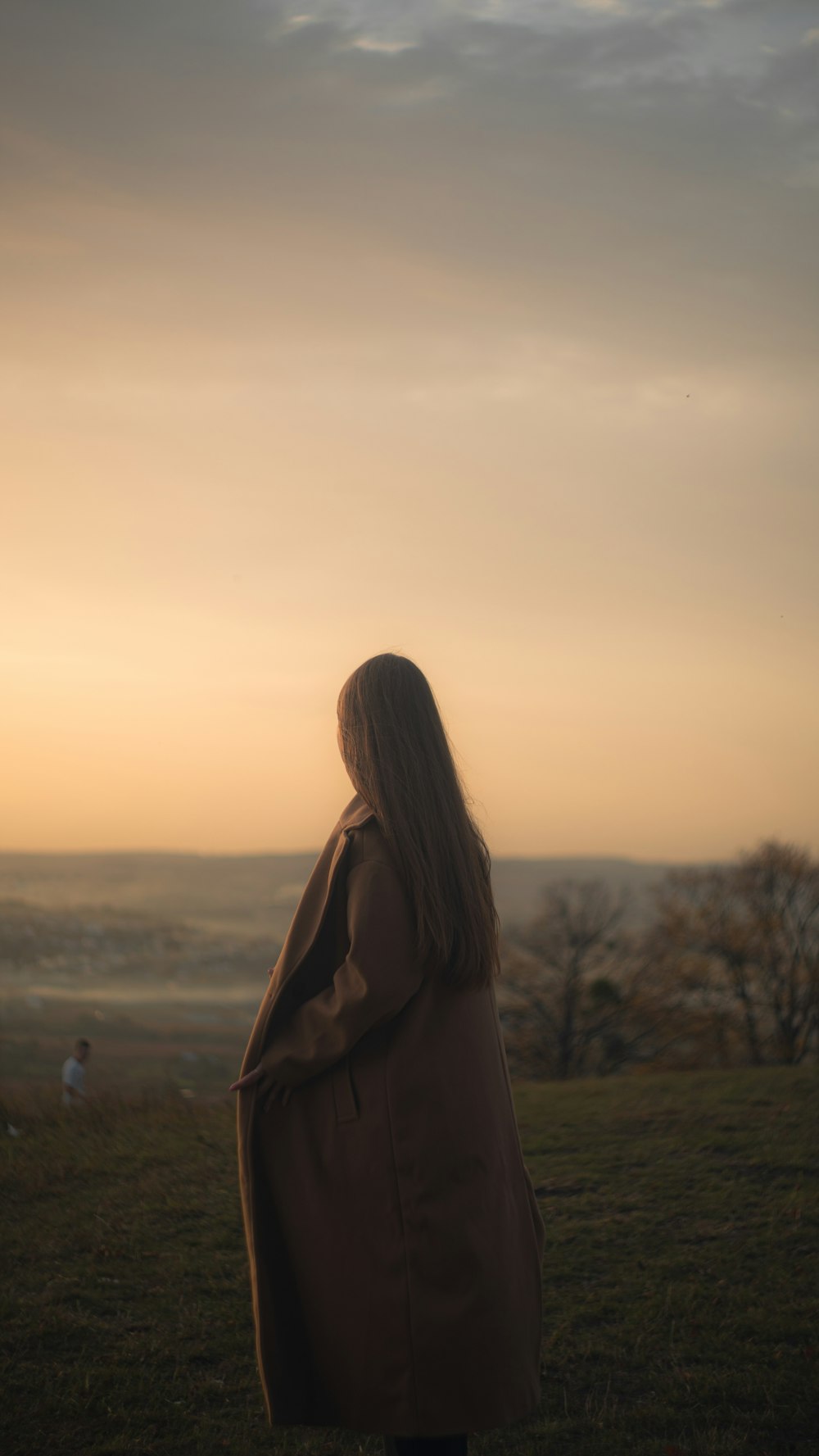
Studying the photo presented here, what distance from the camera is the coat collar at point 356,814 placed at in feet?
9.00

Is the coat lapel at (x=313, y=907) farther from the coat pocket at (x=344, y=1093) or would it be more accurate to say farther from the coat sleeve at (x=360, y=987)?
the coat pocket at (x=344, y=1093)

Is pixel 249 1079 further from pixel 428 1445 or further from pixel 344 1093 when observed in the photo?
pixel 428 1445

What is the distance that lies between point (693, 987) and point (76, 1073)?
2334 cm

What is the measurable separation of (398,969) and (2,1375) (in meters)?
2.89

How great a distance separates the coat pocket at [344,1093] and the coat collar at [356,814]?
23.2 inches

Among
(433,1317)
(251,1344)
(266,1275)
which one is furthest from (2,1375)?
(433,1317)

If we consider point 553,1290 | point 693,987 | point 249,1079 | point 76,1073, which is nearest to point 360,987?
point 249,1079

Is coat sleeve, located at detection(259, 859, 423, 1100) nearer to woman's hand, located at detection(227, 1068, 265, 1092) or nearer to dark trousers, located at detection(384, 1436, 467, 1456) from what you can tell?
woman's hand, located at detection(227, 1068, 265, 1092)

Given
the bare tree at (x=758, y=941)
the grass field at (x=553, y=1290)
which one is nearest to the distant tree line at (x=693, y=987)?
the bare tree at (x=758, y=941)

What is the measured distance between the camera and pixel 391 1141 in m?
2.58

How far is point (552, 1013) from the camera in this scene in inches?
1265

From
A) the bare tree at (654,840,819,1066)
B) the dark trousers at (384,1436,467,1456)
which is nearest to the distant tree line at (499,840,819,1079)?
the bare tree at (654,840,819,1066)

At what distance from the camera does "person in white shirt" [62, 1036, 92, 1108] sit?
9773 millimetres

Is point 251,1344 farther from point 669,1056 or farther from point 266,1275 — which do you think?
point 669,1056
